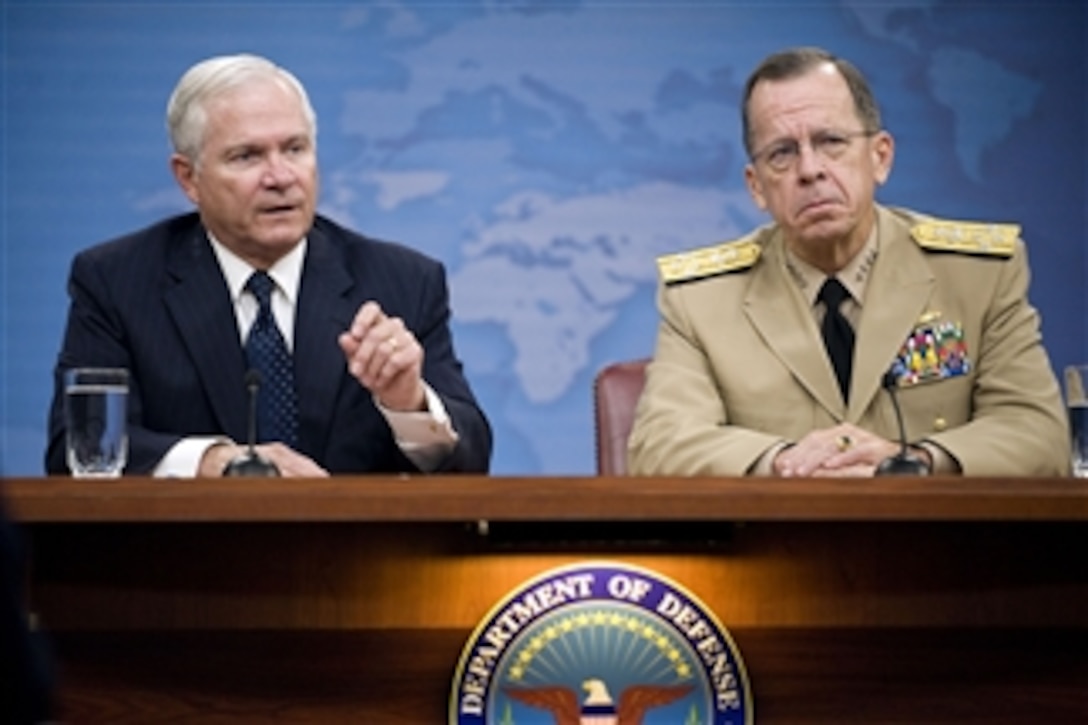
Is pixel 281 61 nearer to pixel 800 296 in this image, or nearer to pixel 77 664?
pixel 800 296

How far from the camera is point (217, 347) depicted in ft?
10.3

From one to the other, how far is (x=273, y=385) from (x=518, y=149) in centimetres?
150

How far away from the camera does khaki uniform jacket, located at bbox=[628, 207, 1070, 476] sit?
10.2ft

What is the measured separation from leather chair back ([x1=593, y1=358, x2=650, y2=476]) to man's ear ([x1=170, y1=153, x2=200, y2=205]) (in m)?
0.77

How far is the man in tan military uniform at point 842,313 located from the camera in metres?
3.15

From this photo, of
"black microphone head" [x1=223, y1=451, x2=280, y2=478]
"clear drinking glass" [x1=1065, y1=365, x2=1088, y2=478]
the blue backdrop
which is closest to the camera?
"black microphone head" [x1=223, y1=451, x2=280, y2=478]

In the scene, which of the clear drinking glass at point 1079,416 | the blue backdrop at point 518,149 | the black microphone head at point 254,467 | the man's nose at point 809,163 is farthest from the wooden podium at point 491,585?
the blue backdrop at point 518,149

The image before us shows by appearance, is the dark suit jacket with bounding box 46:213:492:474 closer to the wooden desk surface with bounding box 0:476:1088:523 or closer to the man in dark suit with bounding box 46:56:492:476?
the man in dark suit with bounding box 46:56:492:476

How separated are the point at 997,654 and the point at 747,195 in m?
2.47

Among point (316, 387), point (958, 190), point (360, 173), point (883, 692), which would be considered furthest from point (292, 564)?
point (958, 190)

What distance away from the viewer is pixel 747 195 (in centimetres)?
449

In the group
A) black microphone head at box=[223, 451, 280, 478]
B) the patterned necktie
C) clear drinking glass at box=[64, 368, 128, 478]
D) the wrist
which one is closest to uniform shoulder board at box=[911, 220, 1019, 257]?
the wrist

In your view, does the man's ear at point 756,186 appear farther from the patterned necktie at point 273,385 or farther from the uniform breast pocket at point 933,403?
the patterned necktie at point 273,385

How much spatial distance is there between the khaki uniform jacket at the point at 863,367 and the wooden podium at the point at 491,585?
2.96ft
